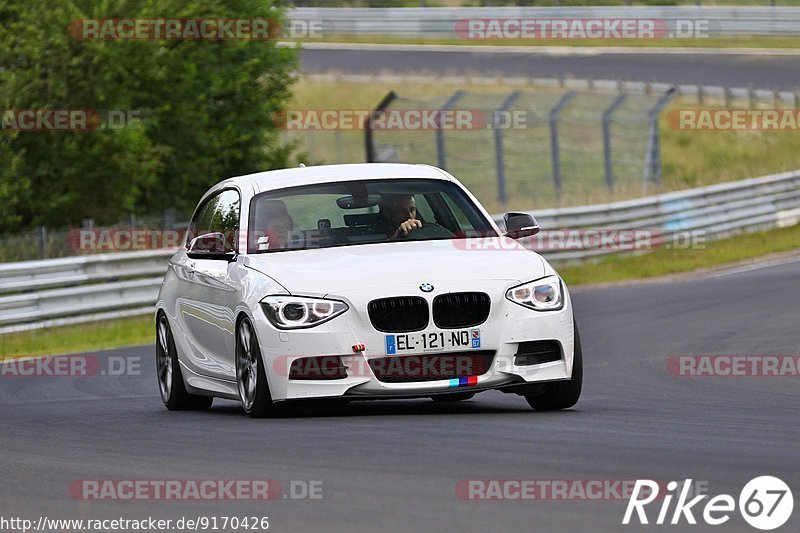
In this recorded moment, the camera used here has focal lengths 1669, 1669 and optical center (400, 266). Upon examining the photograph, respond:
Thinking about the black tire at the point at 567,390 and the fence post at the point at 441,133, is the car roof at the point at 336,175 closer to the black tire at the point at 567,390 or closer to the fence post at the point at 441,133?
the black tire at the point at 567,390

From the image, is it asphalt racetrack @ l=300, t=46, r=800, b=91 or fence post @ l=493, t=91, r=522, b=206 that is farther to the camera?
asphalt racetrack @ l=300, t=46, r=800, b=91

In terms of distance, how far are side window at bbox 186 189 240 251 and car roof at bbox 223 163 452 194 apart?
0.20 m

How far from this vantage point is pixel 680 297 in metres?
20.1

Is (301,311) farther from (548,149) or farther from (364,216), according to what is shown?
(548,149)

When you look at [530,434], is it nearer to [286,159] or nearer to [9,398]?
[9,398]

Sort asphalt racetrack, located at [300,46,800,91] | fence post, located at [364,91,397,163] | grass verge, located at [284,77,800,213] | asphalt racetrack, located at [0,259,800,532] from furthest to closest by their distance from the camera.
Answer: asphalt racetrack, located at [300,46,800,91], grass verge, located at [284,77,800,213], fence post, located at [364,91,397,163], asphalt racetrack, located at [0,259,800,532]

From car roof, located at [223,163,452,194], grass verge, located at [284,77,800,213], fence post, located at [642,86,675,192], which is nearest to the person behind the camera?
car roof, located at [223,163,452,194]

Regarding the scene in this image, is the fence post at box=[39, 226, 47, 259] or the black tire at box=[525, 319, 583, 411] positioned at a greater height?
the black tire at box=[525, 319, 583, 411]

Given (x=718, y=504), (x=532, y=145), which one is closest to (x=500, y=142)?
(x=532, y=145)

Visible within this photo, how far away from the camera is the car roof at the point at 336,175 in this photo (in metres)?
10.8

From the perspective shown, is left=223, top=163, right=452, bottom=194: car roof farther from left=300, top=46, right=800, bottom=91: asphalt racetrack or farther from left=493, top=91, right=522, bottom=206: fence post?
left=300, top=46, right=800, bottom=91: asphalt racetrack

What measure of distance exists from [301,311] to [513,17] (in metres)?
40.3

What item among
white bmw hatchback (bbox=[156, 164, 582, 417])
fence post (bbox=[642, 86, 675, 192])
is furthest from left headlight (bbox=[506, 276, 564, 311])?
fence post (bbox=[642, 86, 675, 192])

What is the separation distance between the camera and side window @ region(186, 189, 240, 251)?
35.8 ft
